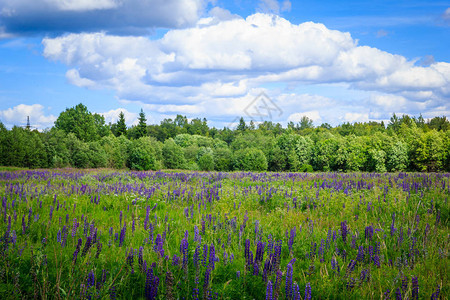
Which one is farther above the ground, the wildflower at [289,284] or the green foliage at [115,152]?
the green foliage at [115,152]

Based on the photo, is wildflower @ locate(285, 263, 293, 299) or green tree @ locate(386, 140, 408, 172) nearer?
wildflower @ locate(285, 263, 293, 299)

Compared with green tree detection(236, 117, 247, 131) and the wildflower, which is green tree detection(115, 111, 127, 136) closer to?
green tree detection(236, 117, 247, 131)

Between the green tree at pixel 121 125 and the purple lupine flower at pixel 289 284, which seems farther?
the green tree at pixel 121 125

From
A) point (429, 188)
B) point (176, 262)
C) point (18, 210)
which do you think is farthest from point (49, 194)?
point (429, 188)

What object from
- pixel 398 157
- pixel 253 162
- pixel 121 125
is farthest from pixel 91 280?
pixel 121 125

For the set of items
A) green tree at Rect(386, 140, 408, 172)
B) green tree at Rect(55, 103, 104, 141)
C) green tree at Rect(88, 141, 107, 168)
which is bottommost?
green tree at Rect(386, 140, 408, 172)

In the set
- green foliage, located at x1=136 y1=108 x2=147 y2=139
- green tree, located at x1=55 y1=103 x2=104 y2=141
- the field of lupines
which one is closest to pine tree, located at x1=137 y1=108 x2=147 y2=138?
green foliage, located at x1=136 y1=108 x2=147 y2=139

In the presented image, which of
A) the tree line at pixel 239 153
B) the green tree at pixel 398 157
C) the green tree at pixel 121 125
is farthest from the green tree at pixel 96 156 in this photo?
the green tree at pixel 398 157

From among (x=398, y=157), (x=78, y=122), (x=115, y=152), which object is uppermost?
(x=78, y=122)

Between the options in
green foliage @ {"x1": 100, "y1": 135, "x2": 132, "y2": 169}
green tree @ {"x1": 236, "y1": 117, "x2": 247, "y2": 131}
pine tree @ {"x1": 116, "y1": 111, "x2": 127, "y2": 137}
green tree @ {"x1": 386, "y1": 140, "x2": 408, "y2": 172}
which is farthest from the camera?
green tree @ {"x1": 236, "y1": 117, "x2": 247, "y2": 131}

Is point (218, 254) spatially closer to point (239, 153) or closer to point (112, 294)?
point (112, 294)

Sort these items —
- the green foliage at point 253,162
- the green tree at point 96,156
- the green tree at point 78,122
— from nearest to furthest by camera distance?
the green tree at point 96,156 → the green foliage at point 253,162 → the green tree at point 78,122

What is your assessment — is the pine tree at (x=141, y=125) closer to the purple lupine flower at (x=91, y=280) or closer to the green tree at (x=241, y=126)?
the green tree at (x=241, y=126)

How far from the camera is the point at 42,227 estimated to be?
20.2 ft
